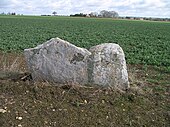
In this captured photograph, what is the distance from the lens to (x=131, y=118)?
541 cm

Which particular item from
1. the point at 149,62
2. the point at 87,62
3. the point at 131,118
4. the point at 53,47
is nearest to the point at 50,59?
the point at 53,47

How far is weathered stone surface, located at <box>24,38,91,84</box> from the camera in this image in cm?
642

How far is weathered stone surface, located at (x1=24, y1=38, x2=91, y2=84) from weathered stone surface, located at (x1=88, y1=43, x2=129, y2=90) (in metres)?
0.17

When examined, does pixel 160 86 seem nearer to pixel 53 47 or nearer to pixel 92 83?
pixel 92 83

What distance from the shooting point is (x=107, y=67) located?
21.0 feet

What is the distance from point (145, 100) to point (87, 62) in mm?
1520

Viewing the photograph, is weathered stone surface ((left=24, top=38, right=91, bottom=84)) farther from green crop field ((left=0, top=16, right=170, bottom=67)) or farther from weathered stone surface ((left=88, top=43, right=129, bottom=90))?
green crop field ((left=0, top=16, right=170, bottom=67))

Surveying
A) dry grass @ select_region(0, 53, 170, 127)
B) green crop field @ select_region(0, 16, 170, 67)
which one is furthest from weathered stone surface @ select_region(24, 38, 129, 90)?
green crop field @ select_region(0, 16, 170, 67)

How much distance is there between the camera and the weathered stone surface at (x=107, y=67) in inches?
251

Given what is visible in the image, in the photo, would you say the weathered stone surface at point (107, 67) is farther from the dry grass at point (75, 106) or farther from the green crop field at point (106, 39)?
the green crop field at point (106, 39)

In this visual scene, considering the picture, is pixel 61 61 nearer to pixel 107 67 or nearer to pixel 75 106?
pixel 107 67

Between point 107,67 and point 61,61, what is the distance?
1.05 m

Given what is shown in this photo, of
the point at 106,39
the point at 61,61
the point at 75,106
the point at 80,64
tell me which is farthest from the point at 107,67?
the point at 106,39

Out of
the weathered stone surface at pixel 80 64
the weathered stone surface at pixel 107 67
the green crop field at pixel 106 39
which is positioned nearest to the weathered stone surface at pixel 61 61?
the weathered stone surface at pixel 80 64
